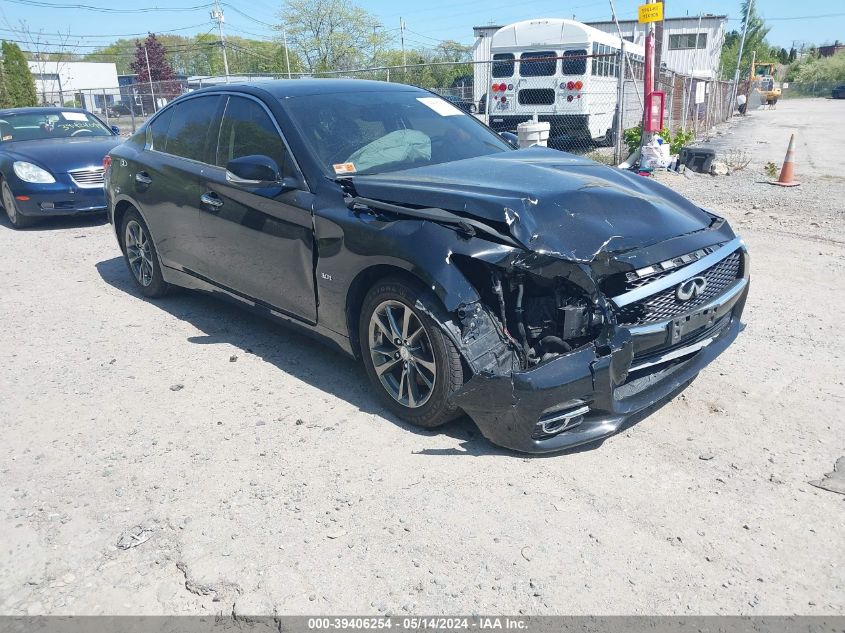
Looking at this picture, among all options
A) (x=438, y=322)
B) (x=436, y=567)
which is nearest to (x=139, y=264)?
(x=438, y=322)

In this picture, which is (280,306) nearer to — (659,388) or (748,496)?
(659,388)

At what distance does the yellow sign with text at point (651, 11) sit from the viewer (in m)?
11.4

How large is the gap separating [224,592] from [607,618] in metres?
1.42

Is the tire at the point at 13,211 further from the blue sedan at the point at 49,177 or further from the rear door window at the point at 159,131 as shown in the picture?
the rear door window at the point at 159,131

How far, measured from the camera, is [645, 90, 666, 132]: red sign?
461 inches

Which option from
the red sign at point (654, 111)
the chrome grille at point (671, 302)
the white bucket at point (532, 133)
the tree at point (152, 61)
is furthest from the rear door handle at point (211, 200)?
the tree at point (152, 61)

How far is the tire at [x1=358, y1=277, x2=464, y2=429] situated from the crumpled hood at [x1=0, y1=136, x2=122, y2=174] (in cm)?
748

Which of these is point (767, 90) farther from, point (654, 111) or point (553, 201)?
point (553, 201)

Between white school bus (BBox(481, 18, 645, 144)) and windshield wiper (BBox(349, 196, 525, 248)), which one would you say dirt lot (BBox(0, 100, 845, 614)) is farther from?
white school bus (BBox(481, 18, 645, 144))

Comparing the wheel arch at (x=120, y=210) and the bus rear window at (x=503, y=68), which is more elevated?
the bus rear window at (x=503, y=68)

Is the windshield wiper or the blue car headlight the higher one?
the windshield wiper

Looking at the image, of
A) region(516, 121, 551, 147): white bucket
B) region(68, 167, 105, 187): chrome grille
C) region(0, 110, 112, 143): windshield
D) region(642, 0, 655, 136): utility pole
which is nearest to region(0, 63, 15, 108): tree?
region(0, 110, 112, 143): windshield

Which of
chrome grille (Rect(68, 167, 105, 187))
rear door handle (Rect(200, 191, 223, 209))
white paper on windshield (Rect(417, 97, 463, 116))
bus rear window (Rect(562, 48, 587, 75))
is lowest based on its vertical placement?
chrome grille (Rect(68, 167, 105, 187))

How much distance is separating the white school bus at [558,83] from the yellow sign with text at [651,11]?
14.4 feet
